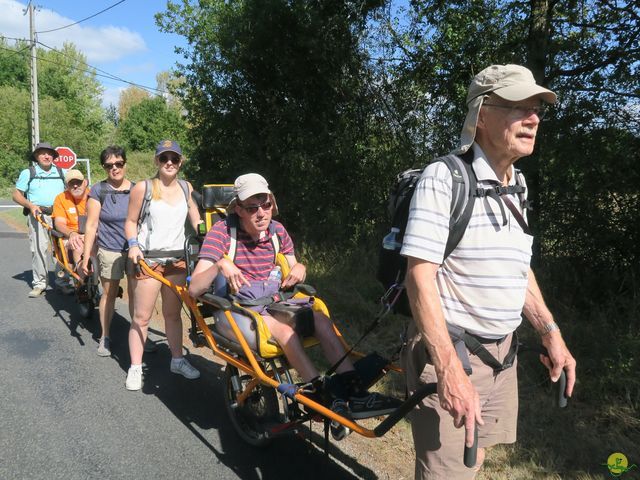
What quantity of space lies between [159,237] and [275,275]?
130cm

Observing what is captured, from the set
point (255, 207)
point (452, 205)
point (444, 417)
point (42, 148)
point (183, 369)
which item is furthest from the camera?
point (42, 148)

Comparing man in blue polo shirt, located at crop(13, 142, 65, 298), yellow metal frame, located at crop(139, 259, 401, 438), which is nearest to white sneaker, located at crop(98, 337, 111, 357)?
yellow metal frame, located at crop(139, 259, 401, 438)

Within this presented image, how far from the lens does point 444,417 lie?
207 cm

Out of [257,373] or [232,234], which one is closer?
[257,373]

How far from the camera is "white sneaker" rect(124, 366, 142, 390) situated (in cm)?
453

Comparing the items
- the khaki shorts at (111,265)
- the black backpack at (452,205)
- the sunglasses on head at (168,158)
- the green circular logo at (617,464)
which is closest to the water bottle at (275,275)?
the sunglasses on head at (168,158)

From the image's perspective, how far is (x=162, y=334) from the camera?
6.10 meters

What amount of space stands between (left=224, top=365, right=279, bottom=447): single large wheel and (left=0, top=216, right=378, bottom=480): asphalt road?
0.09 meters

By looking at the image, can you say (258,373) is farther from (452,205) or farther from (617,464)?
(617,464)

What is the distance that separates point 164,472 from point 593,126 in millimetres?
4659

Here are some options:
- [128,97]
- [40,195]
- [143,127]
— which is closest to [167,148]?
[40,195]

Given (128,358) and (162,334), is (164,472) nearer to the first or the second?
(128,358)

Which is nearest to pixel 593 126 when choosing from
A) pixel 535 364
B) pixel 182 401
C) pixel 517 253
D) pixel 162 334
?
pixel 535 364

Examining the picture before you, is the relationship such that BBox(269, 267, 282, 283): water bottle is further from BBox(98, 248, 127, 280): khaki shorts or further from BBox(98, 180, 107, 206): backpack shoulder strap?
BBox(98, 180, 107, 206): backpack shoulder strap
